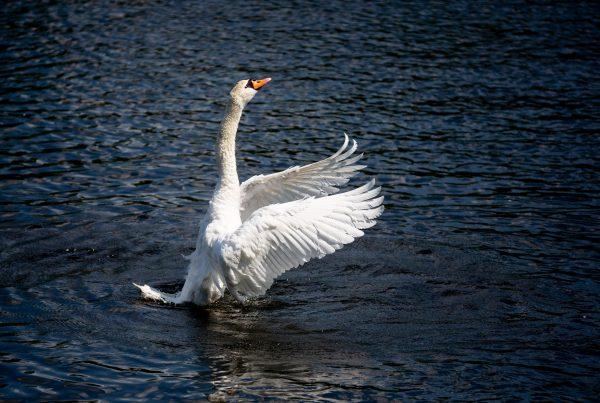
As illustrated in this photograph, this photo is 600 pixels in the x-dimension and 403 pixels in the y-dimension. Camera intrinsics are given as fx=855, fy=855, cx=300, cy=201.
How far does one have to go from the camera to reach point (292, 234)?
10.7m

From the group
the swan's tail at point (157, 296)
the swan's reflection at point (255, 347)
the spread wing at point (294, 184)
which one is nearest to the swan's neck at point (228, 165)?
the spread wing at point (294, 184)

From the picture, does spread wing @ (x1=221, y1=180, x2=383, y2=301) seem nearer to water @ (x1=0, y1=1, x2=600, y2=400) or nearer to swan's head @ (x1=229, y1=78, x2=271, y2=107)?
water @ (x1=0, y1=1, x2=600, y2=400)

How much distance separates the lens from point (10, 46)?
25453 millimetres

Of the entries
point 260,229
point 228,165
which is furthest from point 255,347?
point 228,165

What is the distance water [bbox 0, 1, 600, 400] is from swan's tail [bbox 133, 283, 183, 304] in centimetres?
16

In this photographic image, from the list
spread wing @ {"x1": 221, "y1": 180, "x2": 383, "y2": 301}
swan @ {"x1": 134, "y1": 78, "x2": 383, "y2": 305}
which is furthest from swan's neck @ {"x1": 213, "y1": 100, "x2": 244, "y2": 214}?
spread wing @ {"x1": 221, "y1": 180, "x2": 383, "y2": 301}

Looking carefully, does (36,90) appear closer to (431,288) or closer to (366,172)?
(366,172)

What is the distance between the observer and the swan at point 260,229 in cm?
1073

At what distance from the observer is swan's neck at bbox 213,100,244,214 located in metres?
11.8

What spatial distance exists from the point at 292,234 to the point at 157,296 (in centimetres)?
213

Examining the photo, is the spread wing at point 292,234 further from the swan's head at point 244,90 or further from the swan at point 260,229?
the swan's head at point 244,90

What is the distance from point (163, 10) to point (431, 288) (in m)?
21.0

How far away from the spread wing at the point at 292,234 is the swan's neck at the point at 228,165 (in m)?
1.02

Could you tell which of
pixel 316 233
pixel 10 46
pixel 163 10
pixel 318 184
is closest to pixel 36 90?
pixel 10 46
